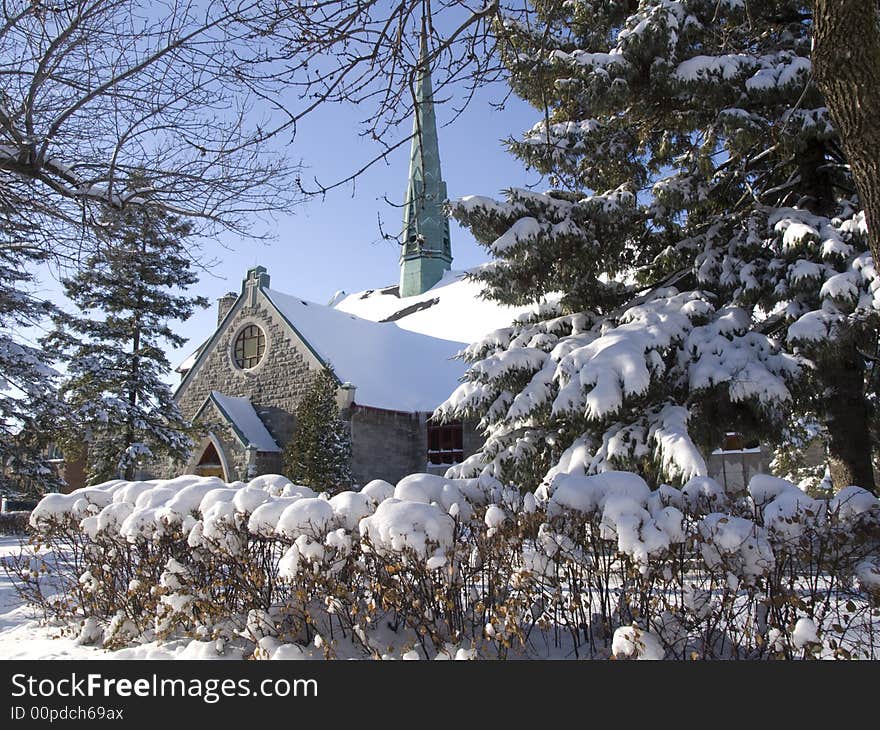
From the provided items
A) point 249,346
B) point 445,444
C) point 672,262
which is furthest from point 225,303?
point 672,262

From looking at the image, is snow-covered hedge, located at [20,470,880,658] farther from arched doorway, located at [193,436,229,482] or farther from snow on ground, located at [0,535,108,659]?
arched doorway, located at [193,436,229,482]

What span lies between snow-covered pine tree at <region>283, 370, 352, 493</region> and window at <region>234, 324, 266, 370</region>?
185 inches

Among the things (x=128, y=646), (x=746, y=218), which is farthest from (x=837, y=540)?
(x=746, y=218)

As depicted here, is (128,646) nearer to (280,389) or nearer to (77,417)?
(77,417)

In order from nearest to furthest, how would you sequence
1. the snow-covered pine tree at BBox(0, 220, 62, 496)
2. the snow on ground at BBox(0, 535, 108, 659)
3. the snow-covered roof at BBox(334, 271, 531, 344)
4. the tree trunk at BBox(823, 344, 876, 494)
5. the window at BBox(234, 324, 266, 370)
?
the snow on ground at BBox(0, 535, 108, 659) → the tree trunk at BBox(823, 344, 876, 494) → the snow-covered pine tree at BBox(0, 220, 62, 496) → the window at BBox(234, 324, 266, 370) → the snow-covered roof at BBox(334, 271, 531, 344)

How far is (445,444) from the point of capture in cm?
2308

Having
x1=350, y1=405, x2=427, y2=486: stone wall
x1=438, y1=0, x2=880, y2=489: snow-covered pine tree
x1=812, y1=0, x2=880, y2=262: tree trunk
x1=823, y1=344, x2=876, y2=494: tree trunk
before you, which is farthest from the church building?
x1=812, y1=0, x2=880, y2=262: tree trunk

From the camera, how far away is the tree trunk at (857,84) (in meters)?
3.72

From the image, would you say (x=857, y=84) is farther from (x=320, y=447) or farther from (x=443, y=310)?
(x=443, y=310)

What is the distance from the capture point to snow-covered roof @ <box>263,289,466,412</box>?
72.5 feet

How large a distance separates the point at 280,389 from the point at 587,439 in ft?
53.0

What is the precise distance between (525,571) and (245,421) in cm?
1890

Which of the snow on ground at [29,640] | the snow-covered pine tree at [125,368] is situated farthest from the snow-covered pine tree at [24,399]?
the snow on ground at [29,640]

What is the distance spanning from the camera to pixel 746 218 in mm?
8766
